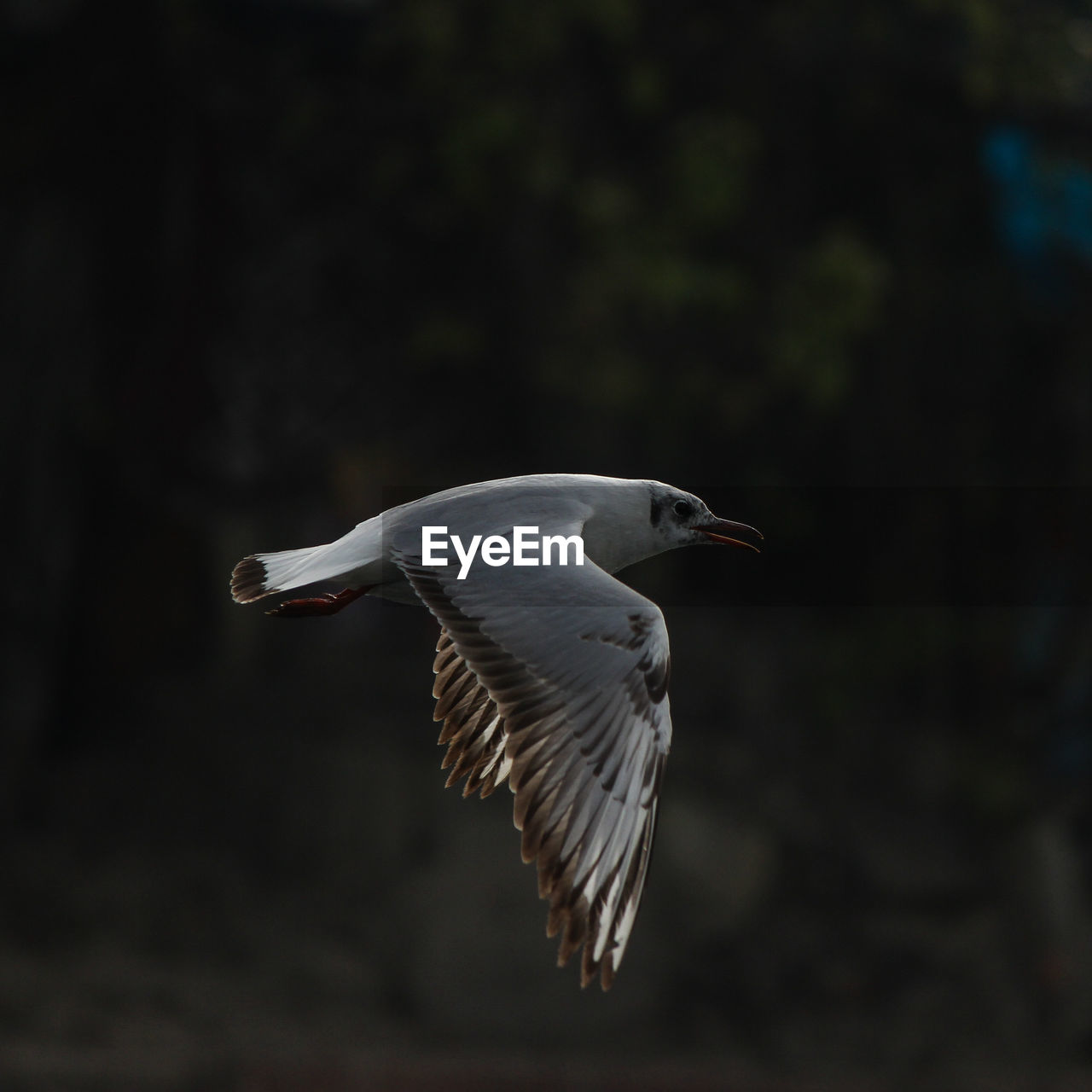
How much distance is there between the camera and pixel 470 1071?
32.8ft

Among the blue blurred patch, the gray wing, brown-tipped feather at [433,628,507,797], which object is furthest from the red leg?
the blue blurred patch

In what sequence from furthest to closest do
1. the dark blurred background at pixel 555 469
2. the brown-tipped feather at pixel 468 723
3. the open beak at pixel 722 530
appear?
the dark blurred background at pixel 555 469, the brown-tipped feather at pixel 468 723, the open beak at pixel 722 530

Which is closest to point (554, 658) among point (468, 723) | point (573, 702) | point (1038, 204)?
point (573, 702)

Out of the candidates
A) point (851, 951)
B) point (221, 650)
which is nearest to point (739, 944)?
point (851, 951)

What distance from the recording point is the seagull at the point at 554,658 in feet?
5.88

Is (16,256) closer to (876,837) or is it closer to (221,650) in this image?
(221,650)

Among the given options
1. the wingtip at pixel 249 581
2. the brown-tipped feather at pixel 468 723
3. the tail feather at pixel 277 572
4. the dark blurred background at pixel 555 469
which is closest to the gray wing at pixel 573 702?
the tail feather at pixel 277 572

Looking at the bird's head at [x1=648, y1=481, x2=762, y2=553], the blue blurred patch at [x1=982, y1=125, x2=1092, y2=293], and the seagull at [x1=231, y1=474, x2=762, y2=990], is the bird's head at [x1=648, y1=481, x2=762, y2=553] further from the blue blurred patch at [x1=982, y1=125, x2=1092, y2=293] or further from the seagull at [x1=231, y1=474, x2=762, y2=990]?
the blue blurred patch at [x1=982, y1=125, x2=1092, y2=293]

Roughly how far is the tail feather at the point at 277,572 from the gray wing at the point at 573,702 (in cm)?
10

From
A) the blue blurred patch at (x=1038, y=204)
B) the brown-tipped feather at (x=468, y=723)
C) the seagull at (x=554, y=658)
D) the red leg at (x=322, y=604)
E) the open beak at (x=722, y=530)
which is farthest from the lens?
the blue blurred patch at (x=1038, y=204)

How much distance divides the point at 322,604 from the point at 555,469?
7032 mm

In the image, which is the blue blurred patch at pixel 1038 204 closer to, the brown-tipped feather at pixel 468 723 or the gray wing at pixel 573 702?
the brown-tipped feather at pixel 468 723

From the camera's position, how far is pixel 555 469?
352 inches

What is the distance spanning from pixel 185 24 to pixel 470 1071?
20.2 feet
